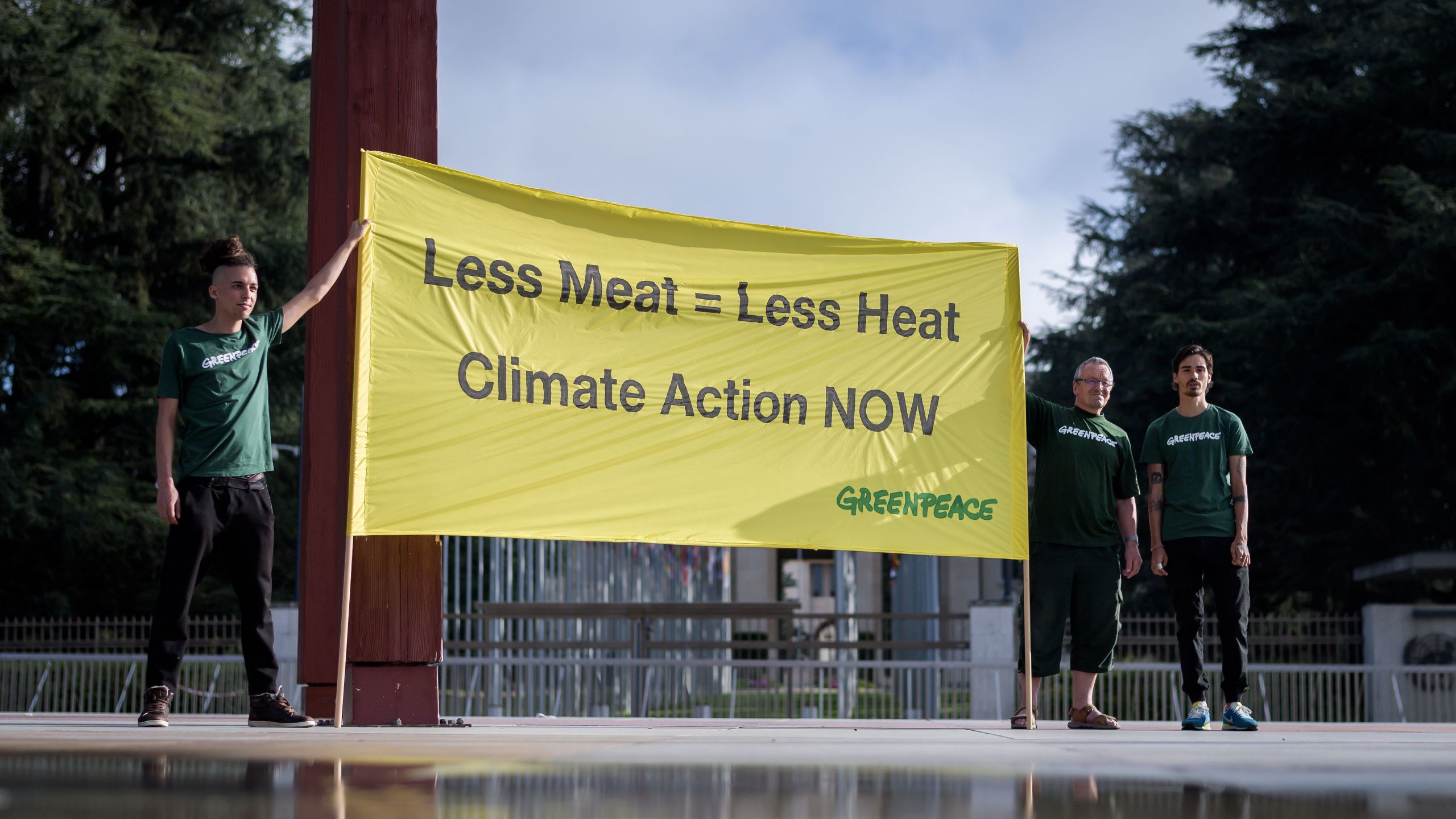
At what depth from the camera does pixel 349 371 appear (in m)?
6.20

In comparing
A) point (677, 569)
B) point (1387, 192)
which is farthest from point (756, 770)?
point (1387, 192)

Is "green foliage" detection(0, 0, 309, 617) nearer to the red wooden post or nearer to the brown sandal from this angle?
the red wooden post

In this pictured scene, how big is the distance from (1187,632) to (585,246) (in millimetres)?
3257

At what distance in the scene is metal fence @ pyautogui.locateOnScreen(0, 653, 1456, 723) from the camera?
1480cm

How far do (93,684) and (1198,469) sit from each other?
49.6ft

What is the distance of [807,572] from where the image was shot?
207 feet

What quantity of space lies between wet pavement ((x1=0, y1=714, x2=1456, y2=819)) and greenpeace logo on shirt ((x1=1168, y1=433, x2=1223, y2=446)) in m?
1.54

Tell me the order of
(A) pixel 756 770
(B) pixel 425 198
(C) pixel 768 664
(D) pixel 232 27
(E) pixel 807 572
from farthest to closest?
(E) pixel 807 572 → (D) pixel 232 27 → (C) pixel 768 664 → (B) pixel 425 198 → (A) pixel 756 770

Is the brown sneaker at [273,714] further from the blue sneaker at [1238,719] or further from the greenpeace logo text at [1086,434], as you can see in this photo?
the blue sneaker at [1238,719]

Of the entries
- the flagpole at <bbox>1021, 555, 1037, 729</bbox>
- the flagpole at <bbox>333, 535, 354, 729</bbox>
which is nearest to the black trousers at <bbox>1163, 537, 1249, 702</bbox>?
the flagpole at <bbox>1021, 555, 1037, 729</bbox>

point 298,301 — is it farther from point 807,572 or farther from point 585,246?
point 807,572

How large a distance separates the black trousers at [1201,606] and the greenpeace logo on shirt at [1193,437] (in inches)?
18.0

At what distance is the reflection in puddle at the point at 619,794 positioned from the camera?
301cm

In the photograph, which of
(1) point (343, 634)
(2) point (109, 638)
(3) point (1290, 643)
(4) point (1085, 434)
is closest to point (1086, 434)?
(4) point (1085, 434)
